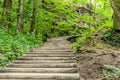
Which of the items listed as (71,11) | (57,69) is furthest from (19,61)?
(71,11)

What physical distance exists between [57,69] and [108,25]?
6.66m

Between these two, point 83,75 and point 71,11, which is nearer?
point 83,75

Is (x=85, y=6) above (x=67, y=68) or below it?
above

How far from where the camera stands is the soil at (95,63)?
6.52m

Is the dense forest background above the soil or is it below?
above

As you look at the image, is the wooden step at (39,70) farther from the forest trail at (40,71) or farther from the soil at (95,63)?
the soil at (95,63)

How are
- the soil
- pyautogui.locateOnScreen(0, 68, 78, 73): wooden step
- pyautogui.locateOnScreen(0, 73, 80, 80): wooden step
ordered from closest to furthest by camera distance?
pyautogui.locateOnScreen(0, 73, 80, 80): wooden step < pyautogui.locateOnScreen(0, 68, 78, 73): wooden step < the soil

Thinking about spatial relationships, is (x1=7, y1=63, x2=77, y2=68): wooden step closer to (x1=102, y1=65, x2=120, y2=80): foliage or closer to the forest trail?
the forest trail

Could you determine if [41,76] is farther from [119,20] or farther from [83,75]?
[119,20]

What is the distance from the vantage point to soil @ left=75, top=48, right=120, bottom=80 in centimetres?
652

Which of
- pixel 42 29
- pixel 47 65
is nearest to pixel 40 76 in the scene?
pixel 47 65

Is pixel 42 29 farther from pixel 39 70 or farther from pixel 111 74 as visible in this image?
pixel 111 74

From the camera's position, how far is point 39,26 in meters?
22.1

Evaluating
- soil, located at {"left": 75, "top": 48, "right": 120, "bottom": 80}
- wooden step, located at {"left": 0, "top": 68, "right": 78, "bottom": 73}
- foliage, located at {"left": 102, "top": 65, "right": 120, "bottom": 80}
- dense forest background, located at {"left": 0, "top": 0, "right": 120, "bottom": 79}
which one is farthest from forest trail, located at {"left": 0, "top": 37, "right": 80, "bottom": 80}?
foliage, located at {"left": 102, "top": 65, "right": 120, "bottom": 80}
